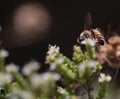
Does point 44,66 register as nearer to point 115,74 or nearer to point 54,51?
point 115,74

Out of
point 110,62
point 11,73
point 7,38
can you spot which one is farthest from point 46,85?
point 7,38

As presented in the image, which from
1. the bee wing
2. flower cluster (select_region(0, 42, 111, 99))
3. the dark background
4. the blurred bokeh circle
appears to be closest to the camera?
flower cluster (select_region(0, 42, 111, 99))

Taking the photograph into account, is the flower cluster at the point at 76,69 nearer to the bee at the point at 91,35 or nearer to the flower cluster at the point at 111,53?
the bee at the point at 91,35

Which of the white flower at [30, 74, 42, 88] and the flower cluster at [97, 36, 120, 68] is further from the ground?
the flower cluster at [97, 36, 120, 68]

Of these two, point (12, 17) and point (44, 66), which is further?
point (12, 17)

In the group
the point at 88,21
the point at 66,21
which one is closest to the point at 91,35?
the point at 88,21

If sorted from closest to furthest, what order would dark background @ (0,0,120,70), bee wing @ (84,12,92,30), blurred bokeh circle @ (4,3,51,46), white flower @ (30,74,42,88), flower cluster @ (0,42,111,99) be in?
1. white flower @ (30,74,42,88)
2. flower cluster @ (0,42,111,99)
3. bee wing @ (84,12,92,30)
4. dark background @ (0,0,120,70)
5. blurred bokeh circle @ (4,3,51,46)

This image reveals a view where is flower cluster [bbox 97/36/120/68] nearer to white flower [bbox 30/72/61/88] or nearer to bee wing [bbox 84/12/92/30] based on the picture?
bee wing [bbox 84/12/92/30]

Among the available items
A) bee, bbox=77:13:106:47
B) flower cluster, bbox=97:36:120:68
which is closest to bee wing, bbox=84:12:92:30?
bee, bbox=77:13:106:47
